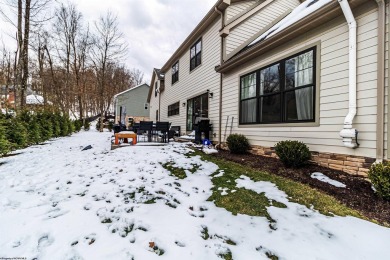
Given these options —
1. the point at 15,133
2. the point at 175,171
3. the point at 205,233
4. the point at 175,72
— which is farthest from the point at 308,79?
the point at 175,72

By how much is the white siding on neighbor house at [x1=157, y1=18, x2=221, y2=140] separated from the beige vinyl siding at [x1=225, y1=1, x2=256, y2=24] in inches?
18.2

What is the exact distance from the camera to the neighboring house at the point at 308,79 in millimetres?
3439

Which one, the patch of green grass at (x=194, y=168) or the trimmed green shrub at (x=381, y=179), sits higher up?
the trimmed green shrub at (x=381, y=179)

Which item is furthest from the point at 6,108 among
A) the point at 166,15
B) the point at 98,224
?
the point at 166,15

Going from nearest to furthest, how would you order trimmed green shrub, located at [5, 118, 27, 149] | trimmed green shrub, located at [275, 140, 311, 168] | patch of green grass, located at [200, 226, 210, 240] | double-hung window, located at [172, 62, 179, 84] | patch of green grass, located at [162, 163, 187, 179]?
1. patch of green grass, located at [200, 226, 210, 240]
2. patch of green grass, located at [162, 163, 187, 179]
3. trimmed green shrub, located at [275, 140, 311, 168]
4. trimmed green shrub, located at [5, 118, 27, 149]
5. double-hung window, located at [172, 62, 179, 84]

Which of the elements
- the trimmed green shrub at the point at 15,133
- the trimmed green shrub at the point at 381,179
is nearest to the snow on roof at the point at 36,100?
the trimmed green shrub at the point at 15,133

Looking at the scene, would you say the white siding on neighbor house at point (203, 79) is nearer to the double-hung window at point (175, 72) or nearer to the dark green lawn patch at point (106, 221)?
the double-hung window at point (175, 72)

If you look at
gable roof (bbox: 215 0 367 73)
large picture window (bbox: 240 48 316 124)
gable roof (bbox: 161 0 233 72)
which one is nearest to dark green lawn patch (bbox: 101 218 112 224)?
large picture window (bbox: 240 48 316 124)

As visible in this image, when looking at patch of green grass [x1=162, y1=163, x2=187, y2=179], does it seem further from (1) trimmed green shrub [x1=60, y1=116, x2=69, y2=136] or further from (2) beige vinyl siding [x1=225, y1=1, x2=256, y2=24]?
(1) trimmed green shrub [x1=60, y1=116, x2=69, y2=136]

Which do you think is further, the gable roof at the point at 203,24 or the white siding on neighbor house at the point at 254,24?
the white siding on neighbor house at the point at 254,24

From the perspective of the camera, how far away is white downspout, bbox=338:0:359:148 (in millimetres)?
3551

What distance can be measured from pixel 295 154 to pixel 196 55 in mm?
7619

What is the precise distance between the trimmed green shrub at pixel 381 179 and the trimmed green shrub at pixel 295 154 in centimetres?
125

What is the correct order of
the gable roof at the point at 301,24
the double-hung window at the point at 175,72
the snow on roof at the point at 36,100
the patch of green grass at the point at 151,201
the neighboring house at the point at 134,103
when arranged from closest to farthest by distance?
the patch of green grass at the point at 151,201 → the gable roof at the point at 301,24 → the double-hung window at the point at 175,72 → the snow on roof at the point at 36,100 → the neighboring house at the point at 134,103
